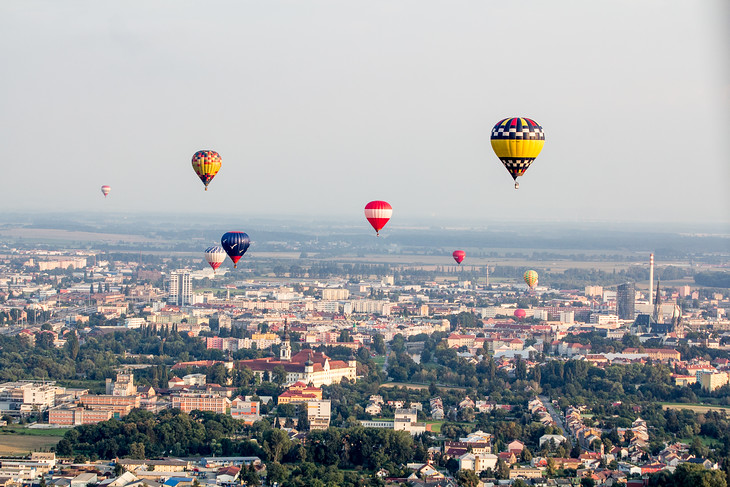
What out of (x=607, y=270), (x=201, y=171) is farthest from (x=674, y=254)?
(x=201, y=171)

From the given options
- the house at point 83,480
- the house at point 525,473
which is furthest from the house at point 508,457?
the house at point 83,480

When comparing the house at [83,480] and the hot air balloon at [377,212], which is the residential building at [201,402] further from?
the house at [83,480]

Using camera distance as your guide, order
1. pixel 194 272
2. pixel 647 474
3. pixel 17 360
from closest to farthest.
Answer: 1. pixel 647 474
2. pixel 17 360
3. pixel 194 272

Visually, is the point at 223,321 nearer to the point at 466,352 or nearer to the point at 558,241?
the point at 466,352

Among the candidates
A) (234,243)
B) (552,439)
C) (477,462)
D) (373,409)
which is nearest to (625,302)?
(373,409)

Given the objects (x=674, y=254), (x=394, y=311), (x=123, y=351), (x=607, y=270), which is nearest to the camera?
(x=123, y=351)

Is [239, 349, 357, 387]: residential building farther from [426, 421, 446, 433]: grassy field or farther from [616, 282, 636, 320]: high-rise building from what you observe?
[616, 282, 636, 320]: high-rise building

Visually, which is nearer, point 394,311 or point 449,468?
point 449,468
